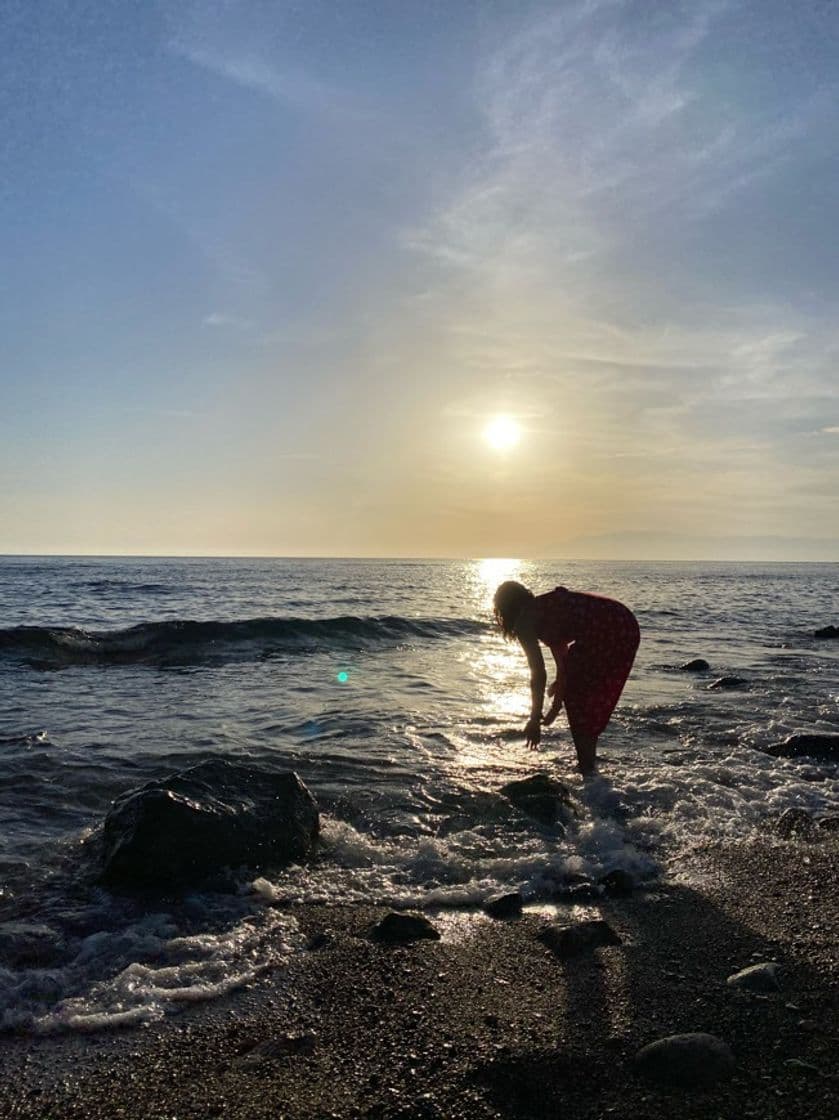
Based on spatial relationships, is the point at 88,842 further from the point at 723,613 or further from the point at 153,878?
the point at 723,613

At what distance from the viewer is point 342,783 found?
24.4 feet

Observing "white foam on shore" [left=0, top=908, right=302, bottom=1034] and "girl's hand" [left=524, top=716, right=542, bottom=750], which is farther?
"girl's hand" [left=524, top=716, right=542, bottom=750]

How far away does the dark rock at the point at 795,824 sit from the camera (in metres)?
5.94

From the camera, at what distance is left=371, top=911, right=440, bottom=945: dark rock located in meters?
4.20

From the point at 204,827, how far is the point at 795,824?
4.65 m

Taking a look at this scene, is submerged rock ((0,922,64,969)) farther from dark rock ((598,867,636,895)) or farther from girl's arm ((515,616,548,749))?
girl's arm ((515,616,548,749))

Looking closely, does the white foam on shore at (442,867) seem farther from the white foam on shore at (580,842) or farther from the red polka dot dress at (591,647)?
the red polka dot dress at (591,647)

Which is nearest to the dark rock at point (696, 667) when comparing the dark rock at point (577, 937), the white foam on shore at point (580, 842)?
the white foam on shore at point (580, 842)

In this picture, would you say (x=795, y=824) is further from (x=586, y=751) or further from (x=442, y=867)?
(x=442, y=867)

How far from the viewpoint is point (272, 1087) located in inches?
113

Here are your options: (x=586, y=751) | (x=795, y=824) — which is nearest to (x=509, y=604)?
(x=586, y=751)

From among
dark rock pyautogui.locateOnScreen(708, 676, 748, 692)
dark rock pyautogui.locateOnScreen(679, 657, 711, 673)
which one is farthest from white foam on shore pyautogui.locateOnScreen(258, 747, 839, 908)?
dark rock pyautogui.locateOnScreen(679, 657, 711, 673)

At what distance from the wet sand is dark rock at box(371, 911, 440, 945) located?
108 mm

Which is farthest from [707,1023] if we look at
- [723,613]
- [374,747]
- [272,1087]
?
[723,613]
